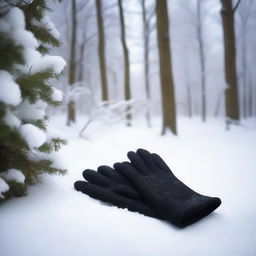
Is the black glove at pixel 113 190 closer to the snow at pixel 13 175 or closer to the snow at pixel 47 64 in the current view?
the snow at pixel 13 175

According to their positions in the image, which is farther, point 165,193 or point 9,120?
point 165,193

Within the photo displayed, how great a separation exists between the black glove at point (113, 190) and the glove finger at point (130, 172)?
0.05 m

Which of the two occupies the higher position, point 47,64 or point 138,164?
point 47,64

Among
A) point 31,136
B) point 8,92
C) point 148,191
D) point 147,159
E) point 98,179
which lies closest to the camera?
point 8,92

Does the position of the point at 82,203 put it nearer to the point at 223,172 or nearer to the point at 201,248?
the point at 201,248

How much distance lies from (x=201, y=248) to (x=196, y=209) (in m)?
0.22

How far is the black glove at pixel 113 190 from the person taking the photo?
1.48 metres

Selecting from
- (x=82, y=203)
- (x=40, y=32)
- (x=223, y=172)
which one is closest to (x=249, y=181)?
(x=223, y=172)

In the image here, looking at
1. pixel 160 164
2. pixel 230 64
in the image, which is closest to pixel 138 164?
pixel 160 164

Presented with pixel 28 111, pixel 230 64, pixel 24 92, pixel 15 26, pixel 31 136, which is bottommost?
pixel 31 136

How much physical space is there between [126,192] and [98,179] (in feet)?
1.00

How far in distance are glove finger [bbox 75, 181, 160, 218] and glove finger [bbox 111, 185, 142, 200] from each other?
0.03 meters

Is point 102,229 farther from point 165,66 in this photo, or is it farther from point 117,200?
point 165,66

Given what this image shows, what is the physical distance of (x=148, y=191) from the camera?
1.50 metres
